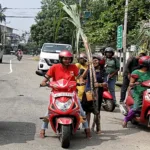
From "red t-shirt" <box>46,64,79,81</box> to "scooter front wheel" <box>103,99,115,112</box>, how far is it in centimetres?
349

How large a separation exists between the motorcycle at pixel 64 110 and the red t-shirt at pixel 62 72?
0.48 feet

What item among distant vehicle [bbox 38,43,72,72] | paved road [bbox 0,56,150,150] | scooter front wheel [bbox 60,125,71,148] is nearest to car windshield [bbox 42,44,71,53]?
distant vehicle [bbox 38,43,72,72]

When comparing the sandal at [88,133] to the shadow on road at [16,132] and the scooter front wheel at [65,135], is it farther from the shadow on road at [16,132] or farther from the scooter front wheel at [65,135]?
the shadow on road at [16,132]

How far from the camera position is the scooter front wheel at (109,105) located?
10.2m

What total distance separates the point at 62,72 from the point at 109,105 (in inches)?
144

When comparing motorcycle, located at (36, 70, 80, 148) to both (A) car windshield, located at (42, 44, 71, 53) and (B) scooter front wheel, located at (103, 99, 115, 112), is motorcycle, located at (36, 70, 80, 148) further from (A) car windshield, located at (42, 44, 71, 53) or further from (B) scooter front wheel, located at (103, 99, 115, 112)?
(A) car windshield, located at (42, 44, 71, 53)

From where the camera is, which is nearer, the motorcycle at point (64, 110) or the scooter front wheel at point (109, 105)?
the motorcycle at point (64, 110)

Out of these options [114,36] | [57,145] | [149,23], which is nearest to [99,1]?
[114,36]

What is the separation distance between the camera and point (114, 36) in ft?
90.5

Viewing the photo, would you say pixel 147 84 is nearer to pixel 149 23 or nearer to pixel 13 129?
pixel 13 129

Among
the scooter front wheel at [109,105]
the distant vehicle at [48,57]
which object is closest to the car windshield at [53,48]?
the distant vehicle at [48,57]

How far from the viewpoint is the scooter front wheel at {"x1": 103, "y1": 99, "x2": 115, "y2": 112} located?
10.2m

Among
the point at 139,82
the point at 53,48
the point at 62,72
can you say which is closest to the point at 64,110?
the point at 62,72

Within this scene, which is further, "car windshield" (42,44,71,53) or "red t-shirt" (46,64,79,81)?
"car windshield" (42,44,71,53)
